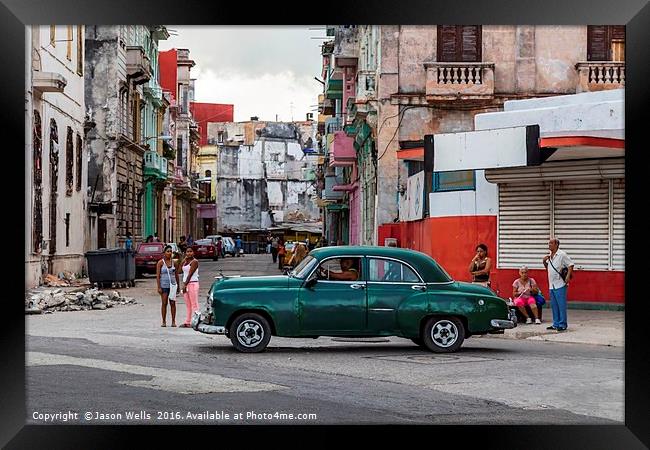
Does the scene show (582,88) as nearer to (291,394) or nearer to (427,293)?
(427,293)

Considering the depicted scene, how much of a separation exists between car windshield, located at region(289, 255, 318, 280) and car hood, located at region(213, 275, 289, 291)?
15 centimetres

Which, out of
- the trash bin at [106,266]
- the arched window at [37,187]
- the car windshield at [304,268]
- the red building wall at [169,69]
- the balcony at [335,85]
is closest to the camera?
the car windshield at [304,268]

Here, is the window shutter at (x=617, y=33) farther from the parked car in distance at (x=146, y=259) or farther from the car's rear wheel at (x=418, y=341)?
the car's rear wheel at (x=418, y=341)

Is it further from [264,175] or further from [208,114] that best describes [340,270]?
[208,114]


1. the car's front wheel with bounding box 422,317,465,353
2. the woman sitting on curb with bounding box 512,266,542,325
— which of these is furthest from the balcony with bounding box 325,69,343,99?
the car's front wheel with bounding box 422,317,465,353

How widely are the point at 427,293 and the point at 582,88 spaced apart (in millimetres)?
14874

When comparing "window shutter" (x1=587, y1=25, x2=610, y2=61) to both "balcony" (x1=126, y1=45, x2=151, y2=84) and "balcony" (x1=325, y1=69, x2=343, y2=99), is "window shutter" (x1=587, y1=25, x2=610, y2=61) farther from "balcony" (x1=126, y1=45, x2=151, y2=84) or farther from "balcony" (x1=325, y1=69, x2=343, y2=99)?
"balcony" (x1=126, y1=45, x2=151, y2=84)

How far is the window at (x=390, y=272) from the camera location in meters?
14.1

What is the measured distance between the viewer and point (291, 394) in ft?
34.8

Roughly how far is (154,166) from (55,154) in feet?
70.5

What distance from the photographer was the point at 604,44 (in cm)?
2770

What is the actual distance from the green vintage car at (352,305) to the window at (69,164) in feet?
55.6
